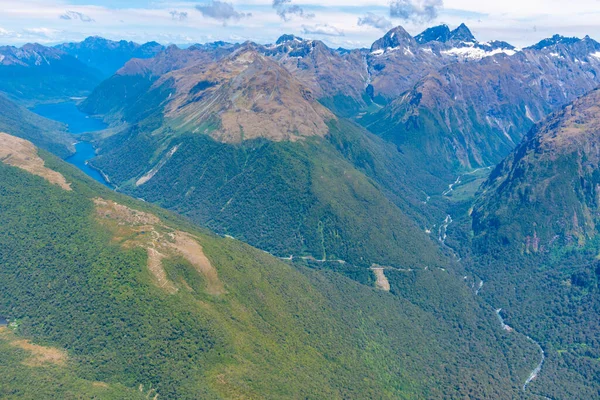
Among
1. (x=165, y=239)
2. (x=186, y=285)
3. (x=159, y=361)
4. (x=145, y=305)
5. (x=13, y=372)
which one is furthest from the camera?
(x=165, y=239)

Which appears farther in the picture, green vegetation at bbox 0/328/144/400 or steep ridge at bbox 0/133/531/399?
steep ridge at bbox 0/133/531/399

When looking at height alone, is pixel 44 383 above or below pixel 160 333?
below

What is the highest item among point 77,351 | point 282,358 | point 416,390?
point 77,351

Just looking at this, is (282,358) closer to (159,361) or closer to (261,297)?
(261,297)

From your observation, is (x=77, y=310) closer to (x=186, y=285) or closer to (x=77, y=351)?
(x=77, y=351)

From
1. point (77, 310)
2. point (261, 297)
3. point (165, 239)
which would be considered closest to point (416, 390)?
point (261, 297)

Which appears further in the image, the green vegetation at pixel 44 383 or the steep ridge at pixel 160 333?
the steep ridge at pixel 160 333

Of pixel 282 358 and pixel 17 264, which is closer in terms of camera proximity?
pixel 282 358

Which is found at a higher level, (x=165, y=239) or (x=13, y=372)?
(x=165, y=239)

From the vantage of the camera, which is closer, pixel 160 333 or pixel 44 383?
pixel 44 383

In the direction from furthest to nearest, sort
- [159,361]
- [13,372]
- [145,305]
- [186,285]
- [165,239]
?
[165,239], [186,285], [145,305], [159,361], [13,372]
